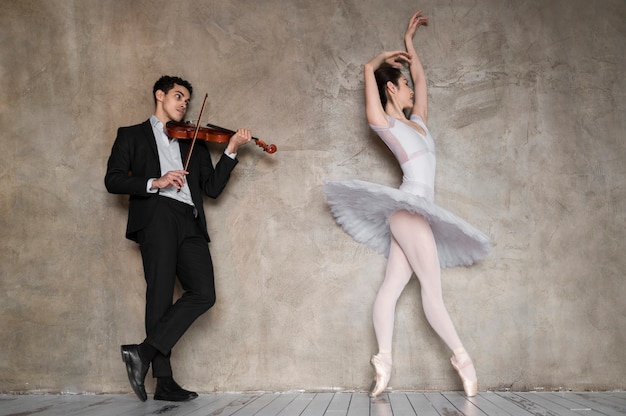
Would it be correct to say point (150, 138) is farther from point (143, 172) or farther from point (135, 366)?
point (135, 366)

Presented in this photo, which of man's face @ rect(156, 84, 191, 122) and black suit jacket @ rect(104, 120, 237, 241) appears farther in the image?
man's face @ rect(156, 84, 191, 122)

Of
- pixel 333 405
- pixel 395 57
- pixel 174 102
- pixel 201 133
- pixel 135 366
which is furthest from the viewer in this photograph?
pixel 395 57

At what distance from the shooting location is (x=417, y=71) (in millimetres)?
3688

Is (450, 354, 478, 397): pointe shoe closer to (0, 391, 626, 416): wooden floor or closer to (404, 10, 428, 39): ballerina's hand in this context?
(0, 391, 626, 416): wooden floor

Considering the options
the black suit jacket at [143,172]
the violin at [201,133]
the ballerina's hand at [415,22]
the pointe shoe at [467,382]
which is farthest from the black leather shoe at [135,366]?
the ballerina's hand at [415,22]

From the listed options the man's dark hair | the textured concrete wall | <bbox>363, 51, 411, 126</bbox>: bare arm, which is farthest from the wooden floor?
the man's dark hair

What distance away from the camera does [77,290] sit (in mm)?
3721

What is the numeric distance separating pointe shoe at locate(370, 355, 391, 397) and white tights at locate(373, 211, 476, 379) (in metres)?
0.04

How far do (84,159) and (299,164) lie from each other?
134 cm

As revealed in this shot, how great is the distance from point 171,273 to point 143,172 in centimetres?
59

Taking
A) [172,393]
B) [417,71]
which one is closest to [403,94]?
[417,71]

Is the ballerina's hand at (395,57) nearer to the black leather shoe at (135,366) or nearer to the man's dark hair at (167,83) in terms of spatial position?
the man's dark hair at (167,83)

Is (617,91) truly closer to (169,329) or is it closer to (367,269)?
(367,269)

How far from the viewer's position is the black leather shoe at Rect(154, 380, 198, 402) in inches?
126
